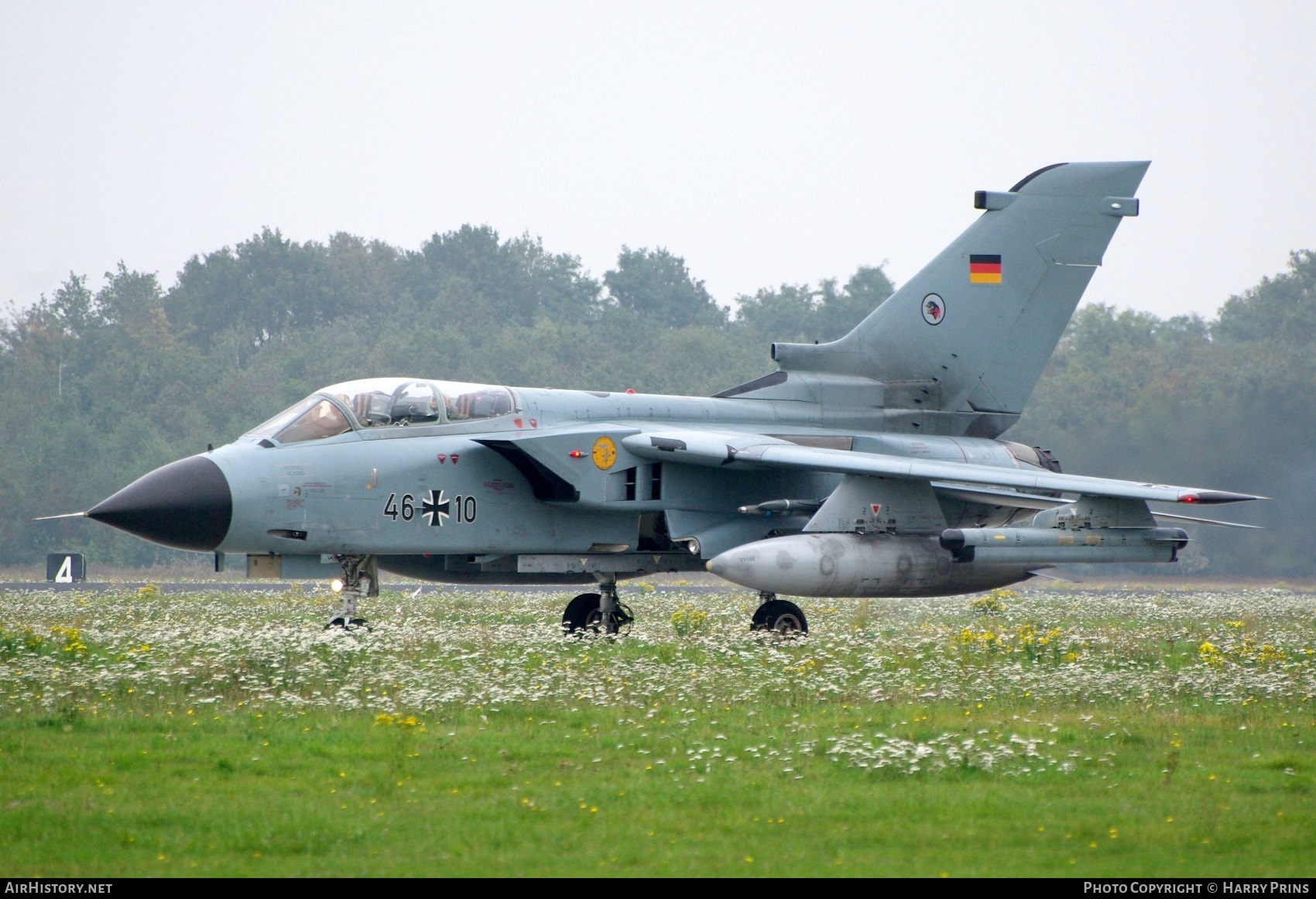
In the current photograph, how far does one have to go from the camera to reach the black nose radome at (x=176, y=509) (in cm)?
1152

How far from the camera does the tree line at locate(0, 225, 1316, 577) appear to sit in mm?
28828

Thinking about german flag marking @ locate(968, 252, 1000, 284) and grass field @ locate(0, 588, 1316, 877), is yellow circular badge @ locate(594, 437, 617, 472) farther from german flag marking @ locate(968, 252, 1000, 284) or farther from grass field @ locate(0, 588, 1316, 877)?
german flag marking @ locate(968, 252, 1000, 284)

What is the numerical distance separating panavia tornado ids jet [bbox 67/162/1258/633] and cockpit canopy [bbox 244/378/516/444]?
0.02 metres

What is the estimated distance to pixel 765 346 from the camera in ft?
203

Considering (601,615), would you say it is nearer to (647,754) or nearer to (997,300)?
(997,300)

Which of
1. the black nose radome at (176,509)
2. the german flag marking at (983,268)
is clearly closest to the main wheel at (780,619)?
the german flag marking at (983,268)

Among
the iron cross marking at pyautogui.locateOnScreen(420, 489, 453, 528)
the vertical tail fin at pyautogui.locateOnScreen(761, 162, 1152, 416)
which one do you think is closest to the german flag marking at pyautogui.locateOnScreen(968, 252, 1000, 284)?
the vertical tail fin at pyautogui.locateOnScreen(761, 162, 1152, 416)

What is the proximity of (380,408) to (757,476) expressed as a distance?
415 centimetres

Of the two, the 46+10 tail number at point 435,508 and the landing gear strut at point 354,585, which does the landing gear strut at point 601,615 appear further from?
the landing gear strut at point 354,585

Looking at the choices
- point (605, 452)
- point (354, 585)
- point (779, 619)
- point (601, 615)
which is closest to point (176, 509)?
point (354, 585)

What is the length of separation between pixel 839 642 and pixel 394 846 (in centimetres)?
862

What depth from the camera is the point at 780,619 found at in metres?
14.2

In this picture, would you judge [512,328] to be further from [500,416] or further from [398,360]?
[500,416]

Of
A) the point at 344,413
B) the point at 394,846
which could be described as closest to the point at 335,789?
the point at 394,846
